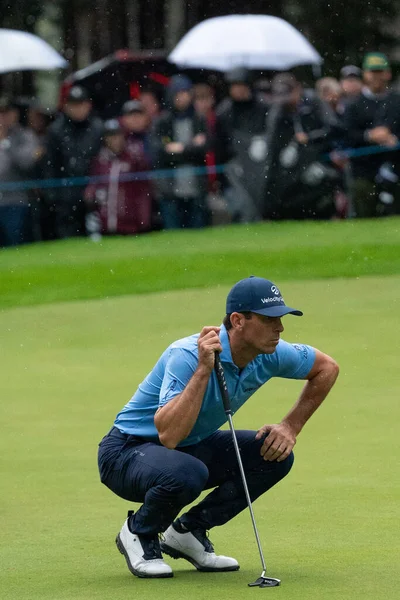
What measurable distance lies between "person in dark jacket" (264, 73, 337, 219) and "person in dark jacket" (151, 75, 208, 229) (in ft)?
2.95

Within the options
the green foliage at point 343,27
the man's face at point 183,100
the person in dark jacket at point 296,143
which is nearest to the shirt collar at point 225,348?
the person in dark jacket at point 296,143

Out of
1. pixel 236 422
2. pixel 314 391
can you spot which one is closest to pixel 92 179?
pixel 236 422

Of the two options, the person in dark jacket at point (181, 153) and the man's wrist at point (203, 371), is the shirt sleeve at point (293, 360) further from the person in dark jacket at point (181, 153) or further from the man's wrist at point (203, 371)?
the person in dark jacket at point (181, 153)

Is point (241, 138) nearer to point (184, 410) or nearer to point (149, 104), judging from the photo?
point (149, 104)

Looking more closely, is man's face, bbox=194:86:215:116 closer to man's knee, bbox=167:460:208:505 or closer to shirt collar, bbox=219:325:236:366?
shirt collar, bbox=219:325:236:366

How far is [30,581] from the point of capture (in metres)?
6.34

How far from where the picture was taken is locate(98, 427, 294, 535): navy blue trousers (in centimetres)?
641

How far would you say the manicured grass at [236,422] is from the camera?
6461mm

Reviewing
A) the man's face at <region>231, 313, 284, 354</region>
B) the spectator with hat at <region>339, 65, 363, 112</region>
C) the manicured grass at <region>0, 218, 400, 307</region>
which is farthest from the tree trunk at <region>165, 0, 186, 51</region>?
the man's face at <region>231, 313, 284, 354</region>

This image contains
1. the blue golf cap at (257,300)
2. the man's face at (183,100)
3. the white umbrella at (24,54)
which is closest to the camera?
the blue golf cap at (257,300)

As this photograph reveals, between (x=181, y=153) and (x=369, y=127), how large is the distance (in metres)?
2.38

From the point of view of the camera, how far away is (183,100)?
19.5 meters

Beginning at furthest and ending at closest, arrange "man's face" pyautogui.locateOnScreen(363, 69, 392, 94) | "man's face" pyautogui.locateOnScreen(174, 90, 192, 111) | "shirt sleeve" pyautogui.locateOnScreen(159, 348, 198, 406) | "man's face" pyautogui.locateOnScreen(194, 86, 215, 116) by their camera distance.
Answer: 1. "man's face" pyautogui.locateOnScreen(194, 86, 215, 116)
2. "man's face" pyautogui.locateOnScreen(174, 90, 192, 111)
3. "man's face" pyautogui.locateOnScreen(363, 69, 392, 94)
4. "shirt sleeve" pyautogui.locateOnScreen(159, 348, 198, 406)

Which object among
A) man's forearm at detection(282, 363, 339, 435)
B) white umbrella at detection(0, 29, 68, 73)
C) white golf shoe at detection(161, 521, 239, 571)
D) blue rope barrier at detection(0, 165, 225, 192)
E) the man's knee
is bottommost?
white golf shoe at detection(161, 521, 239, 571)
